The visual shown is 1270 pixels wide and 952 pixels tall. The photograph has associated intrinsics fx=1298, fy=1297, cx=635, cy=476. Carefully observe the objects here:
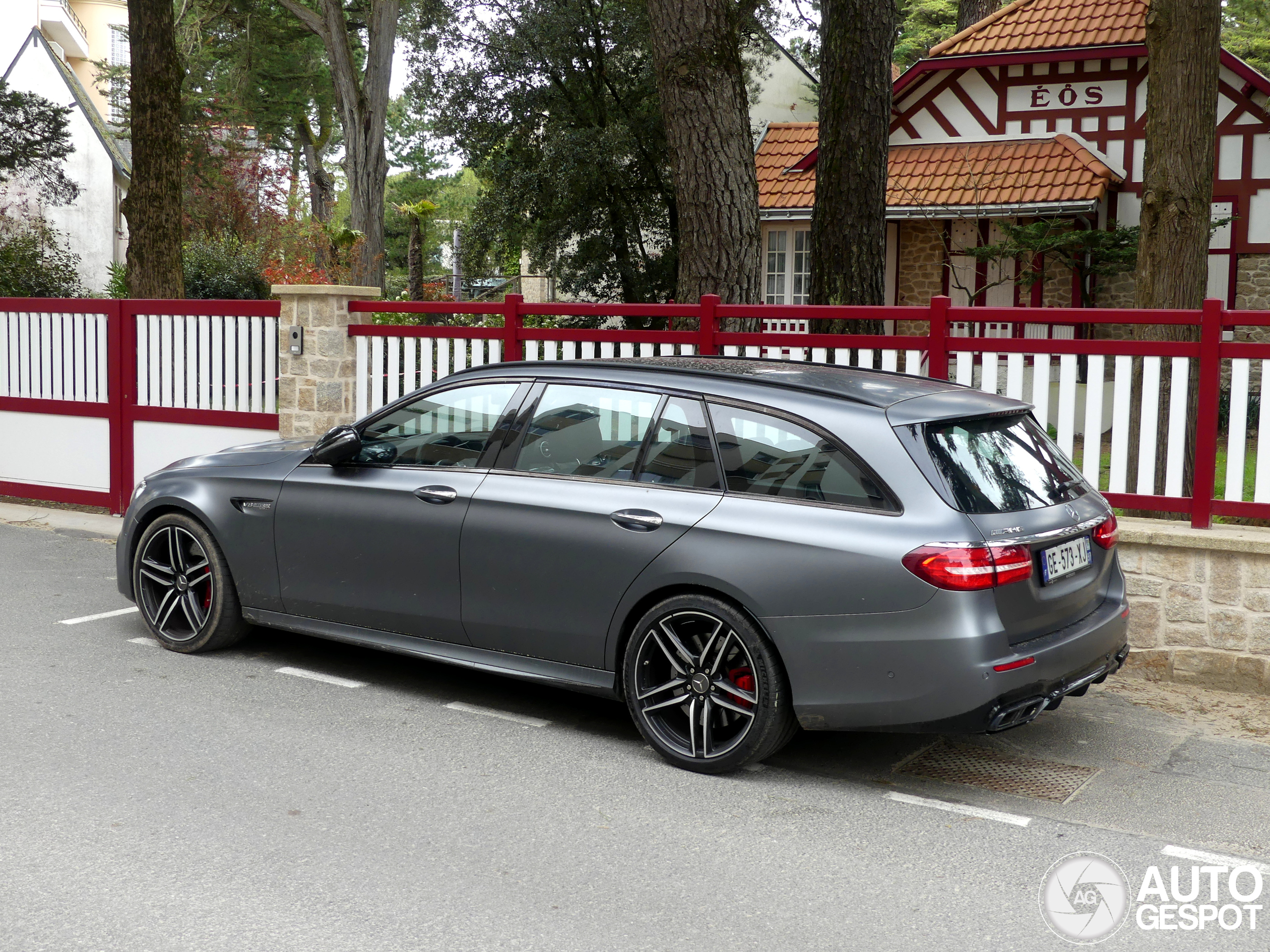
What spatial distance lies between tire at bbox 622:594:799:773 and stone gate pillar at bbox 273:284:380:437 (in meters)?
4.96

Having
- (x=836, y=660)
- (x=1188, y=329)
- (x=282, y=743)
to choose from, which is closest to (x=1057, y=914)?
(x=836, y=660)

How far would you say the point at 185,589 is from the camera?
665cm

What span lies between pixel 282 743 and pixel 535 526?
1359 millimetres

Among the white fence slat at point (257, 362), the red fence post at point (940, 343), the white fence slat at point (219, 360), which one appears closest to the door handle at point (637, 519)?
the red fence post at point (940, 343)

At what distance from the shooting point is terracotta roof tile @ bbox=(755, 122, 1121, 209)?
20453 mm

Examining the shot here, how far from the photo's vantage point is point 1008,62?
71.1 ft

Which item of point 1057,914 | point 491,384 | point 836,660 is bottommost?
point 1057,914

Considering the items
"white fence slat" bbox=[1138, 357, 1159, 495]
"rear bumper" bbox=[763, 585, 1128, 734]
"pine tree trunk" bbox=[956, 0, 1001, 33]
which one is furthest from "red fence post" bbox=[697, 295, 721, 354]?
"pine tree trunk" bbox=[956, 0, 1001, 33]

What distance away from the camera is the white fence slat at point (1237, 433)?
6.56 m

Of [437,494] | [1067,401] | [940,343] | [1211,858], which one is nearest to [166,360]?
[437,494]

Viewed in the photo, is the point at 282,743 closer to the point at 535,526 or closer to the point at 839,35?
the point at 535,526

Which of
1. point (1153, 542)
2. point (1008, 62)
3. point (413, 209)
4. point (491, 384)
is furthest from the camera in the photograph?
point (413, 209)

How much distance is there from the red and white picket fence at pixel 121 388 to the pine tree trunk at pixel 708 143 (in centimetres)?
333

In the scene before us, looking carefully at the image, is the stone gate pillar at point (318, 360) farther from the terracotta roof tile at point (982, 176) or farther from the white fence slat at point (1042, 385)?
the terracotta roof tile at point (982, 176)
